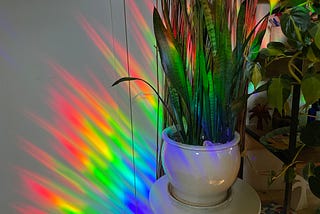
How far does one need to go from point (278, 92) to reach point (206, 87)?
0.69 ft

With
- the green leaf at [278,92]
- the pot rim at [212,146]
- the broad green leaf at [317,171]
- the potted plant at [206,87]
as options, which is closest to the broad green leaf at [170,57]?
the potted plant at [206,87]

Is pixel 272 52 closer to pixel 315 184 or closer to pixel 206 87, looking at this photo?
pixel 206 87

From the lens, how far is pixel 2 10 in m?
0.98

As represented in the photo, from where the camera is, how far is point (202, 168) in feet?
2.52

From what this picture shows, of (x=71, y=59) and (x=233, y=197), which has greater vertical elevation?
(x=71, y=59)

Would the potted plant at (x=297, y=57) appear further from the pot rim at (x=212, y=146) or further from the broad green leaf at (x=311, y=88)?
the pot rim at (x=212, y=146)

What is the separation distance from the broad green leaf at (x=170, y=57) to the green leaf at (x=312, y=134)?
0.31 m

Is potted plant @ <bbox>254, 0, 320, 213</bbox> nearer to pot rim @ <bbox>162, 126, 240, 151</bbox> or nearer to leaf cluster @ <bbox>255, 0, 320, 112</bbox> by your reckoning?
leaf cluster @ <bbox>255, 0, 320, 112</bbox>

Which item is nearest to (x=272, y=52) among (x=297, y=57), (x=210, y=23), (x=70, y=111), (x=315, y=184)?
(x=297, y=57)

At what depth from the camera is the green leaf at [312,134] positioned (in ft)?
2.05

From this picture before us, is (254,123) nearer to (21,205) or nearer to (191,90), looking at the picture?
(191,90)

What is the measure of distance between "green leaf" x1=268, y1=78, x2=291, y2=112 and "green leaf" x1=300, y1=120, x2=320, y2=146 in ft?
0.24

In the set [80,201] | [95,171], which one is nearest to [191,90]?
[95,171]

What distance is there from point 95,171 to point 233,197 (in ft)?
1.85
